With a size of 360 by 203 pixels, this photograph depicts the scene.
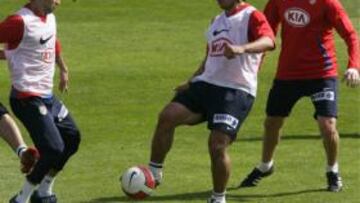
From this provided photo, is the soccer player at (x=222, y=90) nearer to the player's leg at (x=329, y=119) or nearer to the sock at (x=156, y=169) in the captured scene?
the sock at (x=156, y=169)

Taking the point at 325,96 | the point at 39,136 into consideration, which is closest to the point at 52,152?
the point at 39,136

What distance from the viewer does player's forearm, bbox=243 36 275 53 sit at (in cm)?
1034

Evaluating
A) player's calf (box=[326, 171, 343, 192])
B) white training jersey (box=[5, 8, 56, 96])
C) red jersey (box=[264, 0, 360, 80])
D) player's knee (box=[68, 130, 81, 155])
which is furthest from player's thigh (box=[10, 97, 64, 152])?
player's calf (box=[326, 171, 343, 192])

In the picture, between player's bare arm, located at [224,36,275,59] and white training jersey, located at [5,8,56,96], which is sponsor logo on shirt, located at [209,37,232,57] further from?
white training jersey, located at [5,8,56,96]

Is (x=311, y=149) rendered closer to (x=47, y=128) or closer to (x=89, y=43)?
(x=47, y=128)

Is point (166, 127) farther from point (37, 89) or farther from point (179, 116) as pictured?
point (37, 89)

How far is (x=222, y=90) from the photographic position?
1104cm

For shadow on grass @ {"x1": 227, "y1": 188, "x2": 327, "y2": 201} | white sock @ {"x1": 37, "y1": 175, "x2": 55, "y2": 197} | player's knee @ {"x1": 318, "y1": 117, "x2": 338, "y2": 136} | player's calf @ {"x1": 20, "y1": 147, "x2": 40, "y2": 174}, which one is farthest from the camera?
player's knee @ {"x1": 318, "y1": 117, "x2": 338, "y2": 136}

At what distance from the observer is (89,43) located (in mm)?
27609

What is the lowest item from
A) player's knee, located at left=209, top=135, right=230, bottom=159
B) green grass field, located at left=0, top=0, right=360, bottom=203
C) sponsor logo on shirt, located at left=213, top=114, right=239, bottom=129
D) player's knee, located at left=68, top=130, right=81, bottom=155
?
green grass field, located at left=0, top=0, right=360, bottom=203

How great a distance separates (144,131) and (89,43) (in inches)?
436

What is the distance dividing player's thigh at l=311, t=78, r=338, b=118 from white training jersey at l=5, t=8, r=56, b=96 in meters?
2.90

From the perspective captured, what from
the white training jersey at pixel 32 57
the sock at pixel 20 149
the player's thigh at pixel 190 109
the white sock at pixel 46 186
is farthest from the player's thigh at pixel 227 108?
the sock at pixel 20 149

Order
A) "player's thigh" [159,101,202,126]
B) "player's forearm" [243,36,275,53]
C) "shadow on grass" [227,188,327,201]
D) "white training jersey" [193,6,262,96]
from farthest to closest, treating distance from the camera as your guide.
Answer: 1. "shadow on grass" [227,188,327,201]
2. "player's thigh" [159,101,202,126]
3. "white training jersey" [193,6,262,96]
4. "player's forearm" [243,36,275,53]
